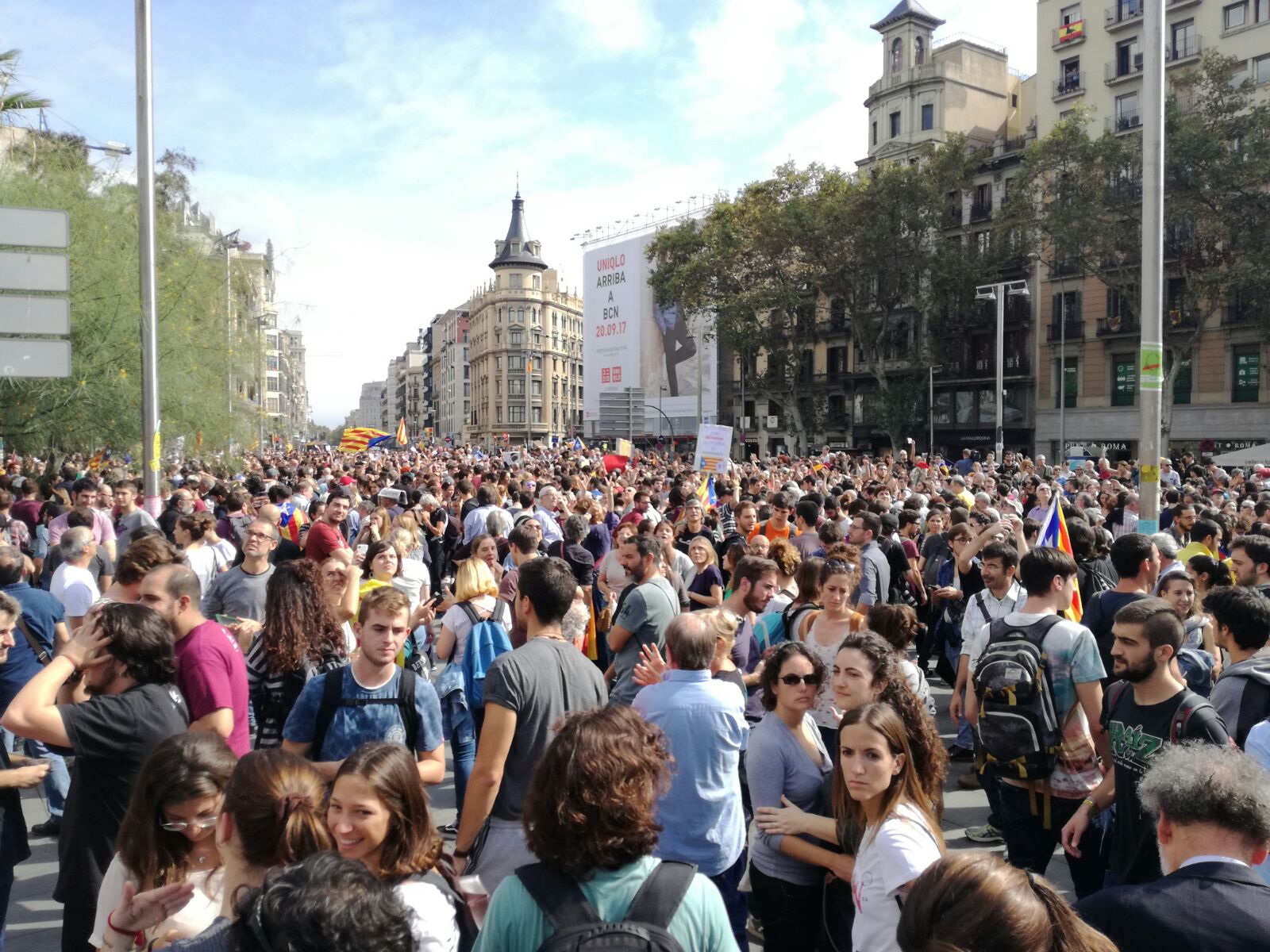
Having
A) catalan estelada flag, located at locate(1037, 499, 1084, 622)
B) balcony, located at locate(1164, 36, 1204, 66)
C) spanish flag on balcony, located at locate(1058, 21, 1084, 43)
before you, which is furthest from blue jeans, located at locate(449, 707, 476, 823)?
spanish flag on balcony, located at locate(1058, 21, 1084, 43)

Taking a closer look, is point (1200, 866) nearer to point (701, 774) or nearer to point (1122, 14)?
point (701, 774)

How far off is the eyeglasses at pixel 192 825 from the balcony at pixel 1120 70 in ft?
153

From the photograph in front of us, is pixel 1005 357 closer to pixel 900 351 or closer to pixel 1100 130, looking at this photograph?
pixel 900 351

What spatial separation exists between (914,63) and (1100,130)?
1149 cm

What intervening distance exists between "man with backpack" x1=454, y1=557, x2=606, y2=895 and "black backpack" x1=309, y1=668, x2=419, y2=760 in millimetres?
373

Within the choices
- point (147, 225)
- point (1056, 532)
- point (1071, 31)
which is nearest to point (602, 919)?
point (1056, 532)

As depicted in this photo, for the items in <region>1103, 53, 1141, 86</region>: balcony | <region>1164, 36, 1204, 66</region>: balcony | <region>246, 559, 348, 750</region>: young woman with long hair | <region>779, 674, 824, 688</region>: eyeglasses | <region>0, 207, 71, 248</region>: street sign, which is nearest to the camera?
<region>779, 674, 824, 688</region>: eyeglasses

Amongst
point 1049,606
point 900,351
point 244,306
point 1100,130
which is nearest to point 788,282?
point 900,351

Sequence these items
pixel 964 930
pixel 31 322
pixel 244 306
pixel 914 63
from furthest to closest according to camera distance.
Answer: pixel 914 63
pixel 244 306
pixel 31 322
pixel 964 930

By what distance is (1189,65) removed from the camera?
37.4m

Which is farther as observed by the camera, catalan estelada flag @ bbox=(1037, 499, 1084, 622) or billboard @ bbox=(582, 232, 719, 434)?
billboard @ bbox=(582, 232, 719, 434)

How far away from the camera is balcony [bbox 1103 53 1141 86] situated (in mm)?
40188

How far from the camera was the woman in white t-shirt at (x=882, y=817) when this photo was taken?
266 cm

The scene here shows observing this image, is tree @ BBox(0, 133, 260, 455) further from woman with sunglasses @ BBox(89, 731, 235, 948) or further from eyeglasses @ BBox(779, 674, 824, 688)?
eyeglasses @ BBox(779, 674, 824, 688)
